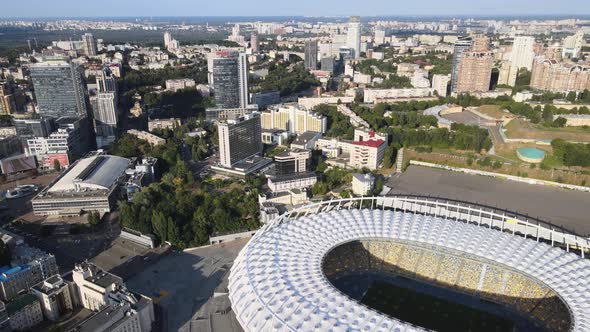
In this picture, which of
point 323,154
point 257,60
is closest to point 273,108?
point 323,154

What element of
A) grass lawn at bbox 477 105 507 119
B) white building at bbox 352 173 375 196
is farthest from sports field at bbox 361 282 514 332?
grass lawn at bbox 477 105 507 119

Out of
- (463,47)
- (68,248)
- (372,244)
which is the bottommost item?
(68,248)

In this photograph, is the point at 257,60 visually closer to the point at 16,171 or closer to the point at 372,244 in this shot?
the point at 16,171

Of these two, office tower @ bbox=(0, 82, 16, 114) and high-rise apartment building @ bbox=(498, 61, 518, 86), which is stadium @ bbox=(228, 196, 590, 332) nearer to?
office tower @ bbox=(0, 82, 16, 114)

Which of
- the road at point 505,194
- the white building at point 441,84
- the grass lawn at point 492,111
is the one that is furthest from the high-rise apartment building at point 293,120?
the white building at point 441,84

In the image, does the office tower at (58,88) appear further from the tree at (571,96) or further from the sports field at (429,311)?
the tree at (571,96)
